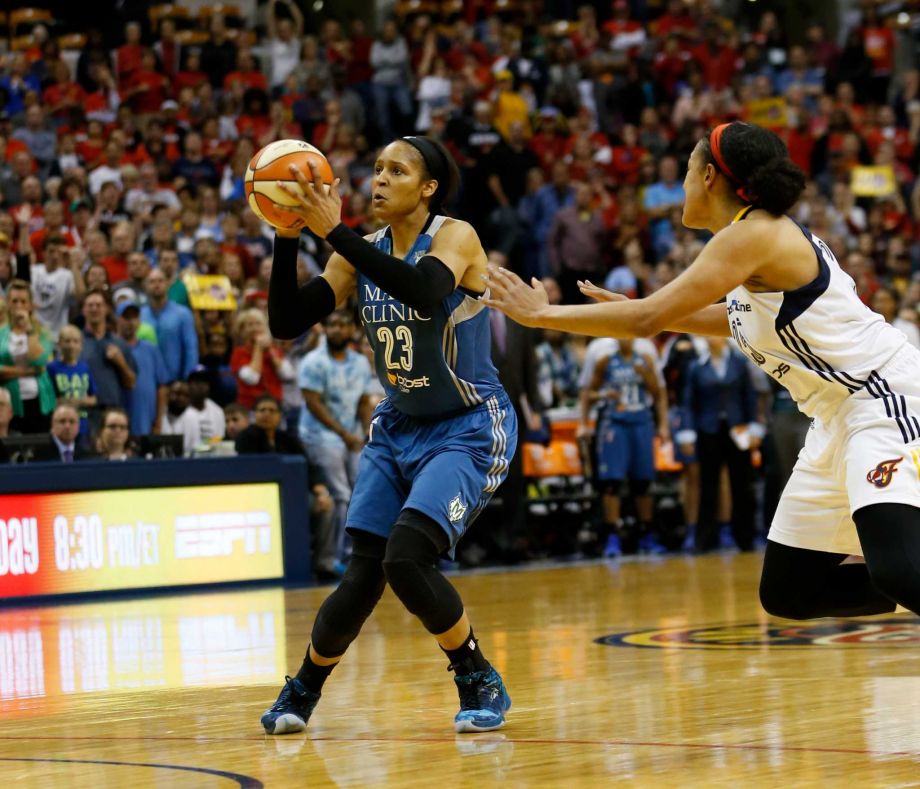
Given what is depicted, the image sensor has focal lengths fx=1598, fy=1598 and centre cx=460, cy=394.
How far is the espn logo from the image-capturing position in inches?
500

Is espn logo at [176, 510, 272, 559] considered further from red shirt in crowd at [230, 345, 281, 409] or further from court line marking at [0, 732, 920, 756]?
court line marking at [0, 732, 920, 756]

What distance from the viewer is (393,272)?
5395 millimetres

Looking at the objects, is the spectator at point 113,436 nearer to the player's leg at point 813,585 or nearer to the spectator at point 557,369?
the spectator at point 557,369

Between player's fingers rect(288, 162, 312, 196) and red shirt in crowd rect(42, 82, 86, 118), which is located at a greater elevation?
red shirt in crowd rect(42, 82, 86, 118)

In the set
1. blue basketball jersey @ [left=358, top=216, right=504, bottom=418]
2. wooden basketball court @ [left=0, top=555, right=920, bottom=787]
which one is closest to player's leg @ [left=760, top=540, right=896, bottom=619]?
wooden basketball court @ [left=0, top=555, right=920, bottom=787]

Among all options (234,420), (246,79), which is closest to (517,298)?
(234,420)

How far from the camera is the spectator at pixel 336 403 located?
1363cm

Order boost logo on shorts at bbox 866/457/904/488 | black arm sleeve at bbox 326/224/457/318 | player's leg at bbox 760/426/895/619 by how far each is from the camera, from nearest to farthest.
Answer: boost logo on shorts at bbox 866/457/904/488 → player's leg at bbox 760/426/895/619 → black arm sleeve at bbox 326/224/457/318

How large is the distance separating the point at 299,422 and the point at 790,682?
8.12m

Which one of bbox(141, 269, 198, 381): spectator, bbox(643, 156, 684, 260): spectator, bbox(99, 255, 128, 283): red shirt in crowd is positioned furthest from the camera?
bbox(643, 156, 684, 260): spectator

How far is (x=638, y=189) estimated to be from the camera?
2006 centimetres

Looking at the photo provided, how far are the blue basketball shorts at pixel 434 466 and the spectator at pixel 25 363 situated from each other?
7.37 metres

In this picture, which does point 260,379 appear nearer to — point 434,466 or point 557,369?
point 557,369

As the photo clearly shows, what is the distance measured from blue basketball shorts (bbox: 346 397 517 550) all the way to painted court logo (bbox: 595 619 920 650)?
2560 mm
